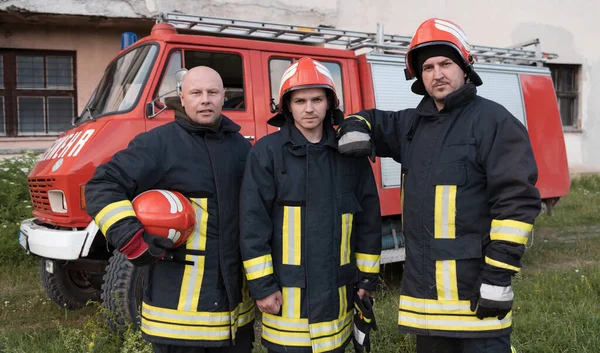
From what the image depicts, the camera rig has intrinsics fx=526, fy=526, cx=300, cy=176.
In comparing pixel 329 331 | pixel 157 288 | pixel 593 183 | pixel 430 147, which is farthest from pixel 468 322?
pixel 593 183

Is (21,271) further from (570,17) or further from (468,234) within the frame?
(570,17)

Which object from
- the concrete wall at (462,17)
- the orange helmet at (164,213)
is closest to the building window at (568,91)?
the concrete wall at (462,17)

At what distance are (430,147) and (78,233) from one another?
2.57m

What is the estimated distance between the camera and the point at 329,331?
226 cm

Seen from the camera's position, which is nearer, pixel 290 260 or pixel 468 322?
pixel 468 322

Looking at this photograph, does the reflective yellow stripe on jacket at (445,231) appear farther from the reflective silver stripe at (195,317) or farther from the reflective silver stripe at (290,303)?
the reflective silver stripe at (195,317)

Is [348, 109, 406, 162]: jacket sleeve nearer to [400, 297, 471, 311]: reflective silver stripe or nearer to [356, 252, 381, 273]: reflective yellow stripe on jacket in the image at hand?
[356, 252, 381, 273]: reflective yellow stripe on jacket

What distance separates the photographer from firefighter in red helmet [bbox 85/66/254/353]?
7.09 feet

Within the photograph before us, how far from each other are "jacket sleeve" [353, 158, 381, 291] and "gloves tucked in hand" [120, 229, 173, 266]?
0.86 meters

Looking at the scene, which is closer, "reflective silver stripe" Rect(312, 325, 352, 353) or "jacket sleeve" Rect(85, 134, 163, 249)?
"jacket sleeve" Rect(85, 134, 163, 249)

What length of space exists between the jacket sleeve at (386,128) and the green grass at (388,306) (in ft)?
4.79

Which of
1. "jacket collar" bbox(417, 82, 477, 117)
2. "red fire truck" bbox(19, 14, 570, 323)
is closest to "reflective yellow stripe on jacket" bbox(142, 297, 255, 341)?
"jacket collar" bbox(417, 82, 477, 117)

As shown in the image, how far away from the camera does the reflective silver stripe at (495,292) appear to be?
1.97m

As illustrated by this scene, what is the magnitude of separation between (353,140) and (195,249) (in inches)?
32.4
